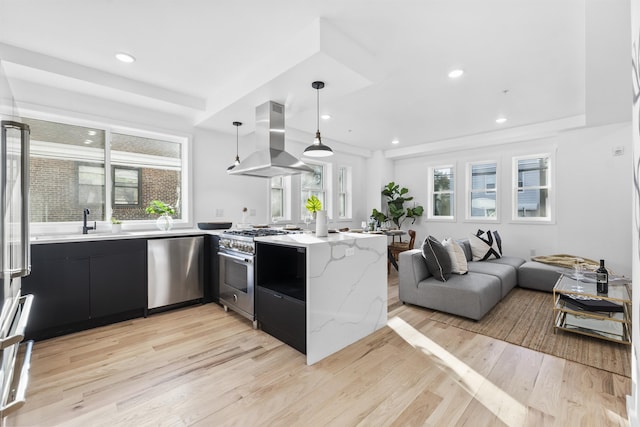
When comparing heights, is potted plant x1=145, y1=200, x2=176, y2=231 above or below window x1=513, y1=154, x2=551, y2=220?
below

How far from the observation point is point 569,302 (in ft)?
8.94

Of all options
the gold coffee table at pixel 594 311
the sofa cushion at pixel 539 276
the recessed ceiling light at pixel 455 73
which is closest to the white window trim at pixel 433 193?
the sofa cushion at pixel 539 276

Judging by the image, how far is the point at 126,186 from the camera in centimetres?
370

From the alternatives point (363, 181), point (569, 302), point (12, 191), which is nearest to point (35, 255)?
point (12, 191)

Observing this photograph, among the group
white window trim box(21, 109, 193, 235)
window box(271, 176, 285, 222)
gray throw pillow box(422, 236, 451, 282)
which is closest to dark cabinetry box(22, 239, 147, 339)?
white window trim box(21, 109, 193, 235)

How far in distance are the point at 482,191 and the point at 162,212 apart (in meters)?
6.08

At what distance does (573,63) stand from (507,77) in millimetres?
567

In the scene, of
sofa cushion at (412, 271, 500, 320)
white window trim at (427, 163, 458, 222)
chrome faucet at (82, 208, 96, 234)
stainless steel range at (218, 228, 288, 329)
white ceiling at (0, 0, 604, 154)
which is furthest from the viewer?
white window trim at (427, 163, 458, 222)

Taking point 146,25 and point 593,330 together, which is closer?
point 146,25

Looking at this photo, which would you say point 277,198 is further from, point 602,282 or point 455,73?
point 602,282

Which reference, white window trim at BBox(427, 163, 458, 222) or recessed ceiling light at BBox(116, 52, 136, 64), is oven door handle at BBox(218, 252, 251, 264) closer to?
recessed ceiling light at BBox(116, 52, 136, 64)

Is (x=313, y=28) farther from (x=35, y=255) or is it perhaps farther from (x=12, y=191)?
(x=35, y=255)

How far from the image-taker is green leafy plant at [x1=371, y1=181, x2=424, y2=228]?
6.82m

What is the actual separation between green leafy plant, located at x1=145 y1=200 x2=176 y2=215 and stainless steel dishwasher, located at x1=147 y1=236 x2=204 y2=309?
0.55 metres
